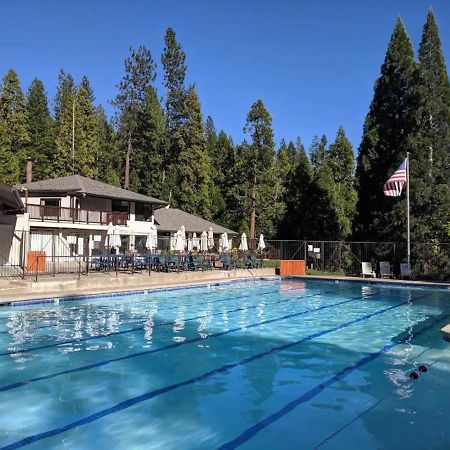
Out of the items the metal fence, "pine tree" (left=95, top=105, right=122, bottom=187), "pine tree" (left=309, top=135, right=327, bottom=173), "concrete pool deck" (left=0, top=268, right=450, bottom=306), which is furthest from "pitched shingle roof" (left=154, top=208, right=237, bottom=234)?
"pine tree" (left=309, top=135, right=327, bottom=173)

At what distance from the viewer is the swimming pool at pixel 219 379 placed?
5594 millimetres

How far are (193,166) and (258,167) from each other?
26.9 ft

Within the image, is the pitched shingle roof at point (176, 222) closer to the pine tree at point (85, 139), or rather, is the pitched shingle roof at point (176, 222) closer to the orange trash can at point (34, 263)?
the pine tree at point (85, 139)

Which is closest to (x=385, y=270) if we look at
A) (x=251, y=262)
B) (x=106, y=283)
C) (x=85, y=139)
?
(x=251, y=262)

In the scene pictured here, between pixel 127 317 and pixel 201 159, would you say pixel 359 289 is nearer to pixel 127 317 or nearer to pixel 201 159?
pixel 127 317

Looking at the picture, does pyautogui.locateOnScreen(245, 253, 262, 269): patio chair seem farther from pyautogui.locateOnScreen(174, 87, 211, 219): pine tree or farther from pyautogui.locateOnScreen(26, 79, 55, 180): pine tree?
pyautogui.locateOnScreen(26, 79, 55, 180): pine tree

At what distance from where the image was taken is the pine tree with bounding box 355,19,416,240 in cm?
2936

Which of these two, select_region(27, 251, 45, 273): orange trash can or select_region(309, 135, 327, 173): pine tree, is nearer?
select_region(27, 251, 45, 273): orange trash can

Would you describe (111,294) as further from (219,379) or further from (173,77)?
(173,77)

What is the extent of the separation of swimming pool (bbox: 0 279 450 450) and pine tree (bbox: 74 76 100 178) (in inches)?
1318

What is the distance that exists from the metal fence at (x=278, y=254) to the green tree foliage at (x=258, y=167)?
29.5 feet

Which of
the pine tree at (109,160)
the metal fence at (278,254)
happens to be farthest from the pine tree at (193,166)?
the metal fence at (278,254)

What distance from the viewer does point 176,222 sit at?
4131 centimetres

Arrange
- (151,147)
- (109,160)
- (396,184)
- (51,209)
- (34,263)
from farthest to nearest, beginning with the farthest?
(109,160) < (151,147) < (51,209) < (396,184) < (34,263)
